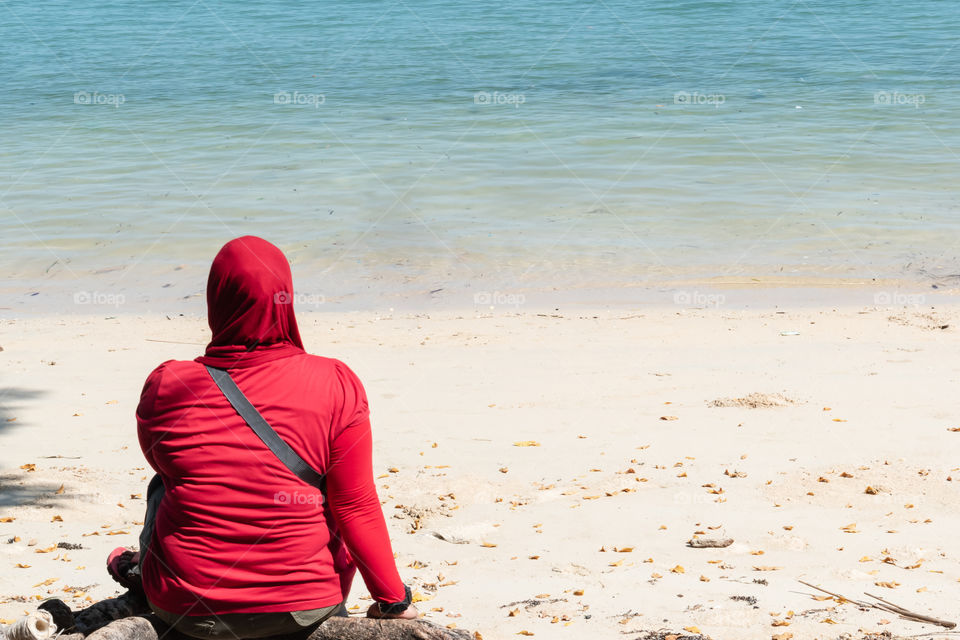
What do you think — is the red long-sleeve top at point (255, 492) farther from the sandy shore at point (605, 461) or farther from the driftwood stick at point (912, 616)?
the driftwood stick at point (912, 616)

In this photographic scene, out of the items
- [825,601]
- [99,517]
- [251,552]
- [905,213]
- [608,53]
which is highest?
[608,53]

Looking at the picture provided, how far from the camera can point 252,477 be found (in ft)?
8.27

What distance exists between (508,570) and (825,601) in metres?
1.36

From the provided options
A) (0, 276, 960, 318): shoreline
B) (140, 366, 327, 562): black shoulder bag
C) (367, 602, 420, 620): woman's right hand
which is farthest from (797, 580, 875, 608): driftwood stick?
(0, 276, 960, 318): shoreline

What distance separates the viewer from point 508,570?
436 centimetres

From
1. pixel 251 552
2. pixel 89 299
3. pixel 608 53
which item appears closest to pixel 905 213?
pixel 89 299

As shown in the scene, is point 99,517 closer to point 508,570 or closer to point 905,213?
point 508,570

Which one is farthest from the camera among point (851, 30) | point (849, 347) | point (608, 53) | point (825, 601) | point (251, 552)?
point (851, 30)

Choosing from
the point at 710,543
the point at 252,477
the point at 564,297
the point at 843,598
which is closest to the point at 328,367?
the point at 252,477

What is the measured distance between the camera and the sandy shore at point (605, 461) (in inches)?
158

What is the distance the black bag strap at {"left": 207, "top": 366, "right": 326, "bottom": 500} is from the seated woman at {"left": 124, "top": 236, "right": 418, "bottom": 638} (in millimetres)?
14

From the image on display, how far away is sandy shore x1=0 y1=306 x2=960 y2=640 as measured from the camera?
4023 mm

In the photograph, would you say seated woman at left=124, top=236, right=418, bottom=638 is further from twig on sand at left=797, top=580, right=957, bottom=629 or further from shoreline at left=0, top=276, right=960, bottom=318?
shoreline at left=0, top=276, right=960, bottom=318

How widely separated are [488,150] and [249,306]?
14.6m
